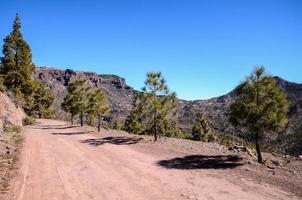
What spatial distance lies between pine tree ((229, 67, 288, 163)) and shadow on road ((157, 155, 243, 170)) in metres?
1.94

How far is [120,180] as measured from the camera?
1512 cm

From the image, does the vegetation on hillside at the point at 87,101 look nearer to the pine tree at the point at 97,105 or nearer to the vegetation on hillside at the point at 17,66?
the pine tree at the point at 97,105

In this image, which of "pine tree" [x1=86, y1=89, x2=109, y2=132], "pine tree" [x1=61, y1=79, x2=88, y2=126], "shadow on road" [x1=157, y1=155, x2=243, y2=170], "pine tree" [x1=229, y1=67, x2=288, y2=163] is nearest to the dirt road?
"shadow on road" [x1=157, y1=155, x2=243, y2=170]

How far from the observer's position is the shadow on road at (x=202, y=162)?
60.0ft

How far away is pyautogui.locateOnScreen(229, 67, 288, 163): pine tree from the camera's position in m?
19.3

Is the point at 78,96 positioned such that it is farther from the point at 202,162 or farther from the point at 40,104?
the point at 40,104

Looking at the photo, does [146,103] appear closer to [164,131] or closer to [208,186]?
[208,186]

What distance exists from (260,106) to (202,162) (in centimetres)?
512

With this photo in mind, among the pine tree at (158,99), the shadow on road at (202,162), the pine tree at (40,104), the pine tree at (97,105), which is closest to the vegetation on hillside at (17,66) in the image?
the pine tree at (40,104)

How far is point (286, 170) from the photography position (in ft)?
55.5

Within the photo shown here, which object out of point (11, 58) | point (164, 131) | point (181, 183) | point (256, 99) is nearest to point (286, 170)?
point (256, 99)

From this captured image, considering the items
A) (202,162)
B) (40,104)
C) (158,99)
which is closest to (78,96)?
(158,99)

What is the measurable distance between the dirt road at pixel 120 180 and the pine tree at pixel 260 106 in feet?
14.1

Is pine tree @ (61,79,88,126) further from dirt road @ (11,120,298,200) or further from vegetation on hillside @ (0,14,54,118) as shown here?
dirt road @ (11,120,298,200)
